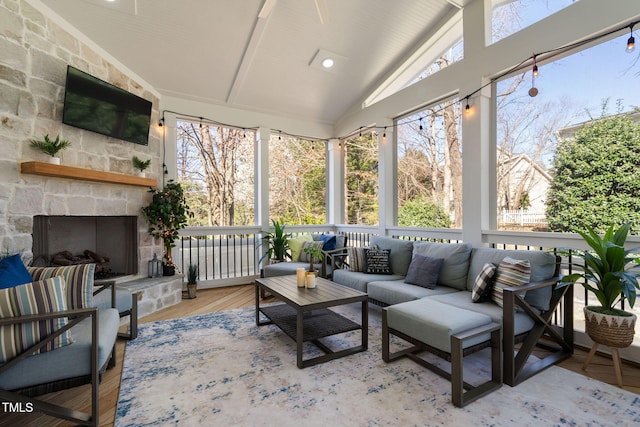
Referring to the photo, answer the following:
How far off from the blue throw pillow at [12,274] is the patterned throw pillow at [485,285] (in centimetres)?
334

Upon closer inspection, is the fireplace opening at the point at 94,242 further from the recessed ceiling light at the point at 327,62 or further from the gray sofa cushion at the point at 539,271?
the gray sofa cushion at the point at 539,271

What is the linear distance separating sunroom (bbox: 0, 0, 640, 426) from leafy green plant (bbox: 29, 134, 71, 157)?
3.9 inches

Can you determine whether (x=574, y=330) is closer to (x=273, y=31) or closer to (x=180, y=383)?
(x=180, y=383)

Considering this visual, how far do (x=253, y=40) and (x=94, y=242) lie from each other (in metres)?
3.35

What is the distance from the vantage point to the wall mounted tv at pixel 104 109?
3072 mm

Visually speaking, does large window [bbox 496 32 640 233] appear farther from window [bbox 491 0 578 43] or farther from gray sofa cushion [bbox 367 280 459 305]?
gray sofa cushion [bbox 367 280 459 305]

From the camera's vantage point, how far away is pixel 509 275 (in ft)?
7.92

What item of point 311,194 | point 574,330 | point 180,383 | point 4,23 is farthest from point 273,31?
point 574,330

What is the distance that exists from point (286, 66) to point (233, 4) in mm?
1199

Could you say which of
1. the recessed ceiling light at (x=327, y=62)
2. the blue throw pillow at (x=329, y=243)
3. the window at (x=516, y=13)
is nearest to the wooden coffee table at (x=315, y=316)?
the blue throw pillow at (x=329, y=243)

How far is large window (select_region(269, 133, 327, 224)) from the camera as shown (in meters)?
6.32

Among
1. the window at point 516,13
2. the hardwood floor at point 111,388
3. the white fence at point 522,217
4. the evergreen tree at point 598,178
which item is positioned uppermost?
the window at point 516,13

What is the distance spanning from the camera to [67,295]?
1909 millimetres

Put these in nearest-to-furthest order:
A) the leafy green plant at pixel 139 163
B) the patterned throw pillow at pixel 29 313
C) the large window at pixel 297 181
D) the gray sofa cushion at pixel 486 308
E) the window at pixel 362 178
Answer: the patterned throw pillow at pixel 29 313, the gray sofa cushion at pixel 486 308, the leafy green plant at pixel 139 163, the window at pixel 362 178, the large window at pixel 297 181
